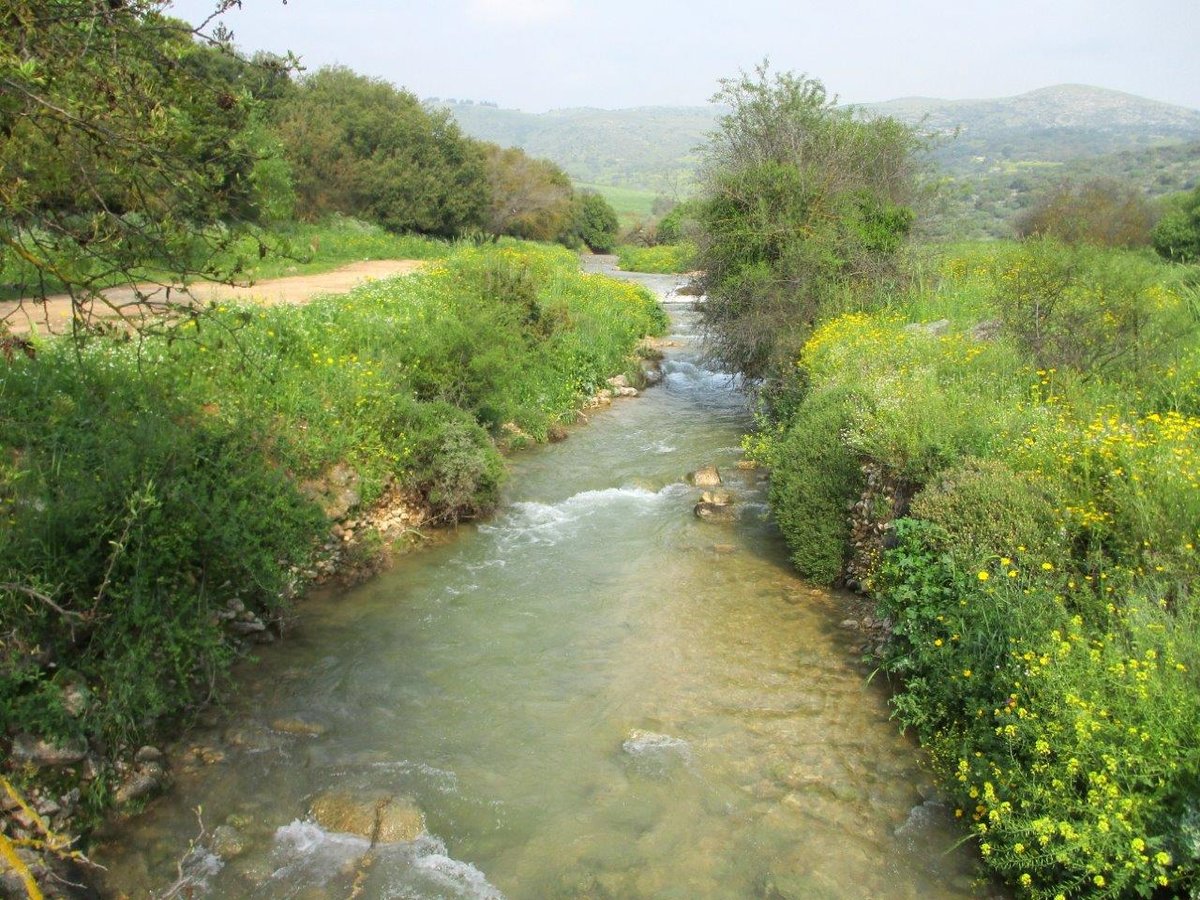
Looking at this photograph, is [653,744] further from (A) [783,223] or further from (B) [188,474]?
(A) [783,223]

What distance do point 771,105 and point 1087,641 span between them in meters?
14.4

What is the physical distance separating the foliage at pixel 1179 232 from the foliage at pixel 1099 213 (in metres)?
0.50

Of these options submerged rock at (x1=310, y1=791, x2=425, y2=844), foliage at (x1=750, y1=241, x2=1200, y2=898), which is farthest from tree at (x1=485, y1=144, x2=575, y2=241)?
submerged rock at (x1=310, y1=791, x2=425, y2=844)

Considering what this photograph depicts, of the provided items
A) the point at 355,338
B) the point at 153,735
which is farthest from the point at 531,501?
the point at 153,735

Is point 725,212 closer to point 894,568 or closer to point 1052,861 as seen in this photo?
point 894,568

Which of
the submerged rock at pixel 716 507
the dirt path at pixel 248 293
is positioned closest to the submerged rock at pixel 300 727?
the dirt path at pixel 248 293

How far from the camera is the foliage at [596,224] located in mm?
51903

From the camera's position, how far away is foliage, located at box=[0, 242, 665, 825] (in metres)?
4.77

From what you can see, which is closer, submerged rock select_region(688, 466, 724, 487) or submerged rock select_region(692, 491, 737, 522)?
submerged rock select_region(692, 491, 737, 522)

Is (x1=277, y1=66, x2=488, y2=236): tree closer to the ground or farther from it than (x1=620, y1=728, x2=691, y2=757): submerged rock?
farther from it

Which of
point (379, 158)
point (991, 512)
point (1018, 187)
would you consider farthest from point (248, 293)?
point (1018, 187)

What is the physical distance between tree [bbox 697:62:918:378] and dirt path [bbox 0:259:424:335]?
23.1 ft

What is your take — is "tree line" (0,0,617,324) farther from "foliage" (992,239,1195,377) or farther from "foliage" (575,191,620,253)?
"foliage" (575,191,620,253)

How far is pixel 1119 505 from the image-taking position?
5695mm
